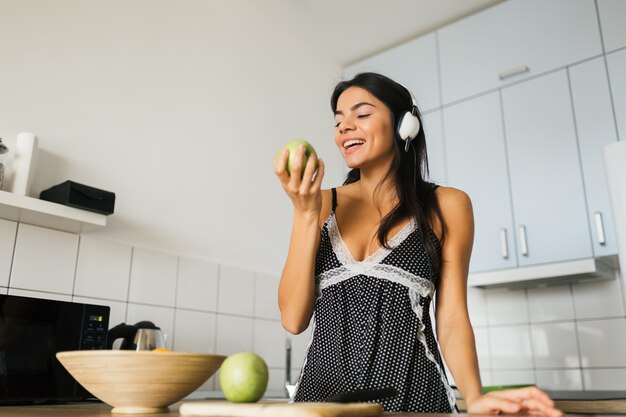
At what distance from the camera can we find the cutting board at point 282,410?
0.53 m

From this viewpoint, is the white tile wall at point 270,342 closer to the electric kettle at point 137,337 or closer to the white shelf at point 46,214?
the electric kettle at point 137,337

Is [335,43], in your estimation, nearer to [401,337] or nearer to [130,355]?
[401,337]

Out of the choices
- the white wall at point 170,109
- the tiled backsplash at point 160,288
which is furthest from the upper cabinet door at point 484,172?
the tiled backsplash at point 160,288

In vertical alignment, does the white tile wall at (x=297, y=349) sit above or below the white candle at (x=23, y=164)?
below

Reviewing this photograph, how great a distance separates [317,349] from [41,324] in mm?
709

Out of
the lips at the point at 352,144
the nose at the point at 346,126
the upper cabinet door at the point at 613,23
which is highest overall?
the upper cabinet door at the point at 613,23

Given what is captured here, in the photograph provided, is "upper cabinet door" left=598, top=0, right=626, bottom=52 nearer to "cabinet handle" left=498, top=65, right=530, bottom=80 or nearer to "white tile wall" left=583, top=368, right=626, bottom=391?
"cabinet handle" left=498, top=65, right=530, bottom=80

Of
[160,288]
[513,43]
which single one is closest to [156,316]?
[160,288]

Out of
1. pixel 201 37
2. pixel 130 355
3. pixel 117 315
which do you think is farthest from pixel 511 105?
pixel 130 355

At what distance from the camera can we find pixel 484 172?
2523 mm

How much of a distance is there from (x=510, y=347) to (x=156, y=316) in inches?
61.1

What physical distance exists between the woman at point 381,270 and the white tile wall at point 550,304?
1.46 metres

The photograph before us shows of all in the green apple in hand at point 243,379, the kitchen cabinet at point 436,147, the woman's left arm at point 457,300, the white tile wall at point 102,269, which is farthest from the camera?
the kitchen cabinet at point 436,147

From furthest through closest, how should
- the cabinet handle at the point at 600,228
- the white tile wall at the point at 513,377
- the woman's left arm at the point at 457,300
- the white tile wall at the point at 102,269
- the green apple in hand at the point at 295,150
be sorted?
the white tile wall at the point at 513,377 < the cabinet handle at the point at 600,228 < the white tile wall at the point at 102,269 < the woman's left arm at the point at 457,300 < the green apple in hand at the point at 295,150
